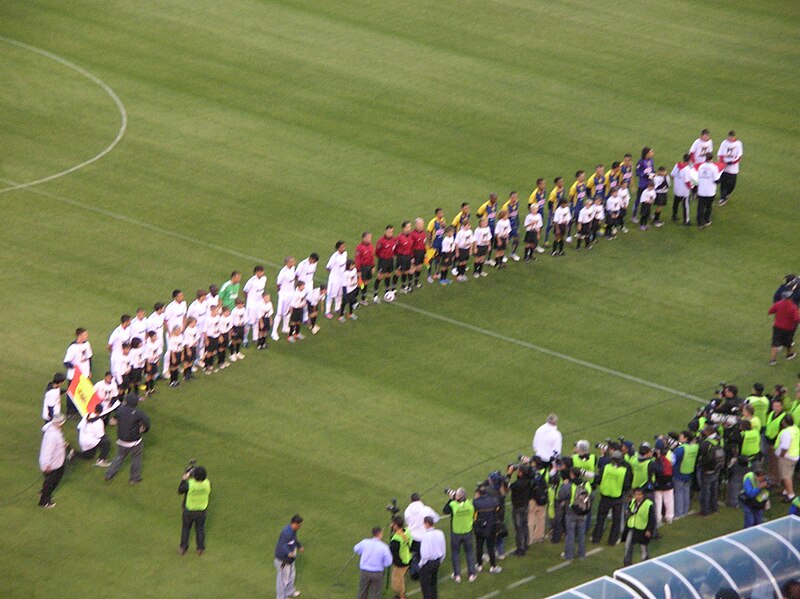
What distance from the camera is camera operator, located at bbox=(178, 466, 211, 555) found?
24.3 meters

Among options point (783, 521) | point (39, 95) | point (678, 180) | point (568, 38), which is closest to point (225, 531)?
point (783, 521)

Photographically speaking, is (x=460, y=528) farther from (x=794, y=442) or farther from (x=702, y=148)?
(x=702, y=148)

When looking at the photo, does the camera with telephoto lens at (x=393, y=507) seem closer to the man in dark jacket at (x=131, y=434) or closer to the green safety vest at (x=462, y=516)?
the green safety vest at (x=462, y=516)

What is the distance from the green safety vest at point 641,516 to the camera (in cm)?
2477

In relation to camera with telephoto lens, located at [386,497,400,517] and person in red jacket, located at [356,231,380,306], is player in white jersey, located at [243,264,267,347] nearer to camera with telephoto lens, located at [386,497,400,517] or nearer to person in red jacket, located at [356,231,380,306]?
person in red jacket, located at [356,231,380,306]

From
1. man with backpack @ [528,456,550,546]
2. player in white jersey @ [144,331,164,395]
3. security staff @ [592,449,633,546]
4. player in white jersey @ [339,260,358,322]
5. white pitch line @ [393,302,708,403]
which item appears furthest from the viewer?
player in white jersey @ [339,260,358,322]

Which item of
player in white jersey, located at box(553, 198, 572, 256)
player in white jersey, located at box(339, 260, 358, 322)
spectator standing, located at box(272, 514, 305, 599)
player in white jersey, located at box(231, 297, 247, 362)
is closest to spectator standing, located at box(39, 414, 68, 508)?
spectator standing, located at box(272, 514, 305, 599)

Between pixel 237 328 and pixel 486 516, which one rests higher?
pixel 237 328

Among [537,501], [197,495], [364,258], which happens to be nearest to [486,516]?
[537,501]

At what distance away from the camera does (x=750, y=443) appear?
26125 mm

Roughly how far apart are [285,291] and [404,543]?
8.73 meters

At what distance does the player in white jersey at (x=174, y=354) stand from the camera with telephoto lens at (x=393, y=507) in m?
5.68

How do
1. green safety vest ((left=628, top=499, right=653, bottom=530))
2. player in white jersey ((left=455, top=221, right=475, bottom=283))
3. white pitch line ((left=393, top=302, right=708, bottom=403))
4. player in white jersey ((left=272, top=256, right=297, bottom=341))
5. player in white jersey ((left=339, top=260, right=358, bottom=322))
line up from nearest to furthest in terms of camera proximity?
green safety vest ((left=628, top=499, right=653, bottom=530)) < white pitch line ((left=393, top=302, right=708, bottom=403)) < player in white jersey ((left=272, top=256, right=297, bottom=341)) < player in white jersey ((left=339, top=260, right=358, bottom=322)) < player in white jersey ((left=455, top=221, right=475, bottom=283))

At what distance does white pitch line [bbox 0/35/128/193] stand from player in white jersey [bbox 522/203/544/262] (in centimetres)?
1133
